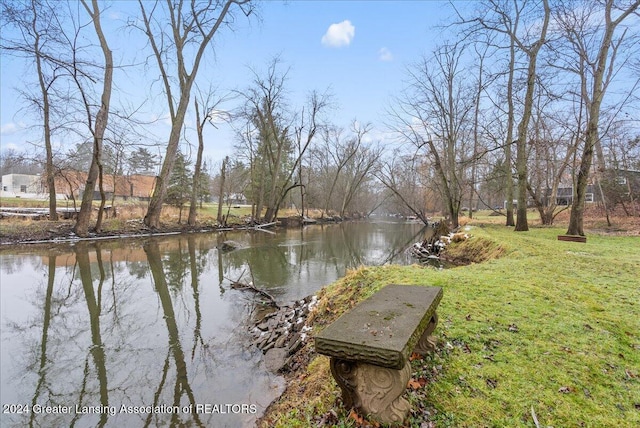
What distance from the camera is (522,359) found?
2.75m

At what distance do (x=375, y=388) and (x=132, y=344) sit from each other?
12.4 feet

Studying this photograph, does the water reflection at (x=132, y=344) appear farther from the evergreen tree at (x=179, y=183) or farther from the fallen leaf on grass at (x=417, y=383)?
the evergreen tree at (x=179, y=183)

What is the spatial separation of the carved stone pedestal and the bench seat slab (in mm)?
111

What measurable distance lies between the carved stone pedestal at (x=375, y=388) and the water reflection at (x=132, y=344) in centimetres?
134

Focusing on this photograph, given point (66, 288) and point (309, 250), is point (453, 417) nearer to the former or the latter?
point (66, 288)

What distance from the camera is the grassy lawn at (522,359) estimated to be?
2182 millimetres

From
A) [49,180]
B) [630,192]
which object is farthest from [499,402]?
[630,192]

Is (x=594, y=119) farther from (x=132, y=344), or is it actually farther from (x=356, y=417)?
(x=132, y=344)

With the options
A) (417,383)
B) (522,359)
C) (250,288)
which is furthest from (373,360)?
(250,288)

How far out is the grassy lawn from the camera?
7.16 feet

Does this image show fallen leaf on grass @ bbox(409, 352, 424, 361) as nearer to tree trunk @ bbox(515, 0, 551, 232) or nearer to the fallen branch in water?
the fallen branch in water

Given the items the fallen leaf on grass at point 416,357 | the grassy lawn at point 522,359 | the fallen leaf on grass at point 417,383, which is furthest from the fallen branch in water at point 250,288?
the fallen leaf on grass at point 417,383

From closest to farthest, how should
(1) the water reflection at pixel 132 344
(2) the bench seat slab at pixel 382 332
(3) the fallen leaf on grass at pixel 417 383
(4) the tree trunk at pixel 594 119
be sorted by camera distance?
1. (2) the bench seat slab at pixel 382 332
2. (3) the fallen leaf on grass at pixel 417 383
3. (1) the water reflection at pixel 132 344
4. (4) the tree trunk at pixel 594 119

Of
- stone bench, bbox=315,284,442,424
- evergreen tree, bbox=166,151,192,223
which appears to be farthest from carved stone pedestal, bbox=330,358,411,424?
evergreen tree, bbox=166,151,192,223
